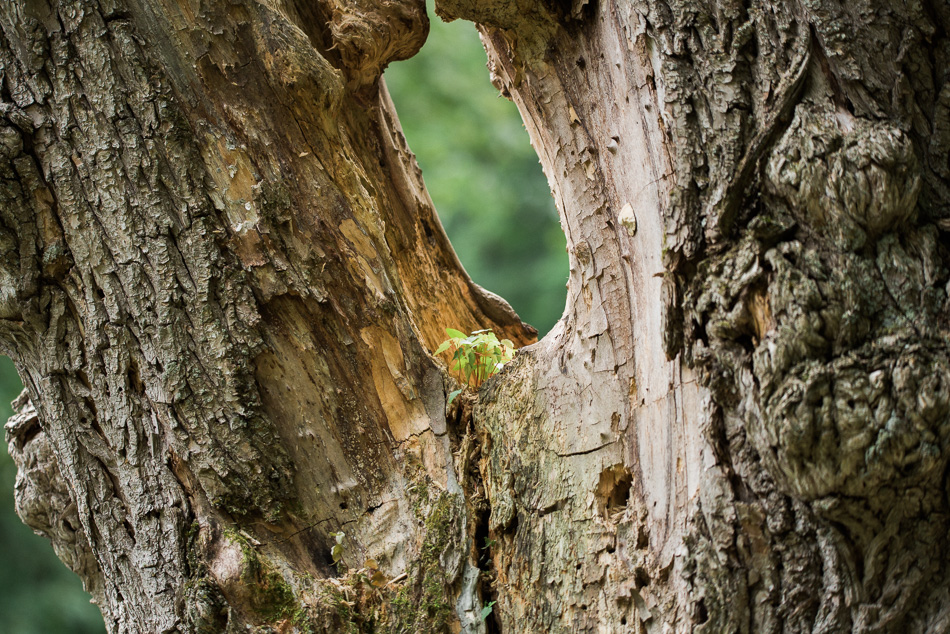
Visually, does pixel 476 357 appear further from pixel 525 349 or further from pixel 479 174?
pixel 479 174

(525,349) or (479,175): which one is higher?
(479,175)

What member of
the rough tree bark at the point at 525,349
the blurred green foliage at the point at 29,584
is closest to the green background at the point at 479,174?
the blurred green foliage at the point at 29,584

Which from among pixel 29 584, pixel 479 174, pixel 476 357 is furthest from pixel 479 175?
pixel 29 584

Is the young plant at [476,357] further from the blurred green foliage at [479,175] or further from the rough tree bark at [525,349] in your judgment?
the blurred green foliage at [479,175]

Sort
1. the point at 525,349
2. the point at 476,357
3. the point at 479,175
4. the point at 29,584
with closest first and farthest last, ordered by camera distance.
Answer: the point at 525,349 → the point at 476,357 → the point at 29,584 → the point at 479,175

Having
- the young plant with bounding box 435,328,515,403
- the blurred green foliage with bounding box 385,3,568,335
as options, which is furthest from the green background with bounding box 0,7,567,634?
the young plant with bounding box 435,328,515,403

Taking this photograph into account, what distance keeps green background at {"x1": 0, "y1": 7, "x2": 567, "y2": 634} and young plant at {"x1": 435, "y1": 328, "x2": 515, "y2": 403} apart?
4124 mm

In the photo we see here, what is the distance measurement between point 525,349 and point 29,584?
5441 millimetres

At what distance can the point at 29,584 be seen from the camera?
211 inches

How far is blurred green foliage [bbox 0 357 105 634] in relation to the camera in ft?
16.8

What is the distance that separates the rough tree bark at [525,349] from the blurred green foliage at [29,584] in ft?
13.2

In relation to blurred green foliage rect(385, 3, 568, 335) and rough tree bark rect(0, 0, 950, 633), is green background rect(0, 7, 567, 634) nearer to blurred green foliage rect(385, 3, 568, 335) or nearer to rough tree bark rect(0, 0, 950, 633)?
blurred green foliage rect(385, 3, 568, 335)

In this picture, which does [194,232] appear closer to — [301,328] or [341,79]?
[301,328]

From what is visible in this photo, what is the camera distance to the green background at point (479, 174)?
6668 millimetres
